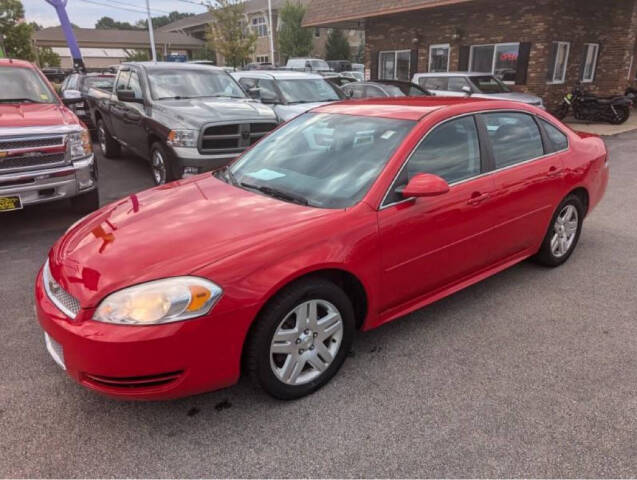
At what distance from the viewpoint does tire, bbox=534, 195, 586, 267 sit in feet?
13.5

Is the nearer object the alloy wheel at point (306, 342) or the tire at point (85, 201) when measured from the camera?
the alloy wheel at point (306, 342)

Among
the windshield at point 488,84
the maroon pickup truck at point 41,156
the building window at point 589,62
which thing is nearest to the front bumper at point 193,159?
the maroon pickup truck at point 41,156

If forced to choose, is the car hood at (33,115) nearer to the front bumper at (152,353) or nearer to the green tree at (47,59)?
the front bumper at (152,353)

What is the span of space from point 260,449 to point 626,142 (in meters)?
12.3

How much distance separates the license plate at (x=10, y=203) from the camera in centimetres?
474

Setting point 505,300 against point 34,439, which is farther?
point 505,300

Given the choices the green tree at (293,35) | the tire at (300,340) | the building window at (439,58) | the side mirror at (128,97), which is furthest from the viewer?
the green tree at (293,35)

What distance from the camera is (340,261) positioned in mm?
2580

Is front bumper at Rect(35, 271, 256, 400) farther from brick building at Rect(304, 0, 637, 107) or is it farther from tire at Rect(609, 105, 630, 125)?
tire at Rect(609, 105, 630, 125)

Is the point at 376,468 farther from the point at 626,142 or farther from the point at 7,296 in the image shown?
the point at 626,142

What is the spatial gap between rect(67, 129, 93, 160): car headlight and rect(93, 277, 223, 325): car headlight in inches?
143

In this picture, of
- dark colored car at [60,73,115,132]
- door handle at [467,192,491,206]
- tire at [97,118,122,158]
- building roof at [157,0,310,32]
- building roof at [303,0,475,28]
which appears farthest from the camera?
building roof at [157,0,310,32]

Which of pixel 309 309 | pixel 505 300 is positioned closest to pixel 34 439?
pixel 309 309

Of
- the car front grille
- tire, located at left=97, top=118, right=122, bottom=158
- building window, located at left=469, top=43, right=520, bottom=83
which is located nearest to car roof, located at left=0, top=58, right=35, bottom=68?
tire, located at left=97, top=118, right=122, bottom=158
